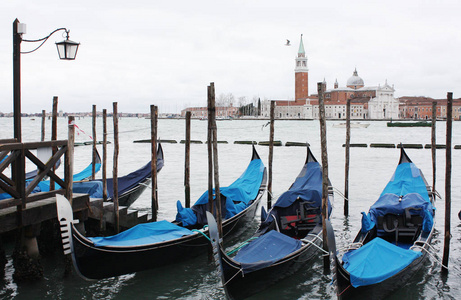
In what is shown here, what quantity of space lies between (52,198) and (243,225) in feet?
8.15

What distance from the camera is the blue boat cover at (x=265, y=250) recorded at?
387 cm

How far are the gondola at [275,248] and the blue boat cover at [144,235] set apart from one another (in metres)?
0.59

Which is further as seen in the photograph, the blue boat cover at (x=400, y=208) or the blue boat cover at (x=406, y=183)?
the blue boat cover at (x=406, y=183)

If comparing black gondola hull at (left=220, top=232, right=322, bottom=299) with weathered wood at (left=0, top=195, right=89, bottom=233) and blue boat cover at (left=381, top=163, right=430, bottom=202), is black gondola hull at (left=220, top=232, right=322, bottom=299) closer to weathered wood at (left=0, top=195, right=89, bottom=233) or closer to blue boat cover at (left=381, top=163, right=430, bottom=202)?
weathered wood at (left=0, top=195, right=89, bottom=233)

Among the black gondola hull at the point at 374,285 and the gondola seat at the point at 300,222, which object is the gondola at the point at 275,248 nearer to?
the gondola seat at the point at 300,222

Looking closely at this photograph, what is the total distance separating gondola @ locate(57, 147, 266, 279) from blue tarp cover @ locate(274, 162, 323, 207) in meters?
0.64

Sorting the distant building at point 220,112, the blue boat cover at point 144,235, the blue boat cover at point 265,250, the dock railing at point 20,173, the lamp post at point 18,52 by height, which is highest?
the distant building at point 220,112

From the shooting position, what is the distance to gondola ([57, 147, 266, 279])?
3.73 meters

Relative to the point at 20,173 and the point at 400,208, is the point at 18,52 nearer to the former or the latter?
the point at 20,173

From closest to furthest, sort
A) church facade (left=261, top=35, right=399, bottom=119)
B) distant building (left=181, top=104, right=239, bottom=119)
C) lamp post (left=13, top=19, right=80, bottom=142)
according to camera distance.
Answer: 1. lamp post (left=13, top=19, right=80, bottom=142)
2. church facade (left=261, top=35, right=399, bottom=119)
3. distant building (left=181, top=104, right=239, bottom=119)

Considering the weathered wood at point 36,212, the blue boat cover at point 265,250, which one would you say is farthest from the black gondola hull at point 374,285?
the weathered wood at point 36,212

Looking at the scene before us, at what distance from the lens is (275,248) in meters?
4.21

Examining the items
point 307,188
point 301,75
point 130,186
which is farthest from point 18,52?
point 301,75

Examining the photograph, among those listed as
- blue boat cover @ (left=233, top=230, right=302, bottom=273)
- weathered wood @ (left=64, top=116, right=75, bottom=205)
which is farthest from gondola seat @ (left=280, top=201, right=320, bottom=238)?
weathered wood @ (left=64, top=116, right=75, bottom=205)
